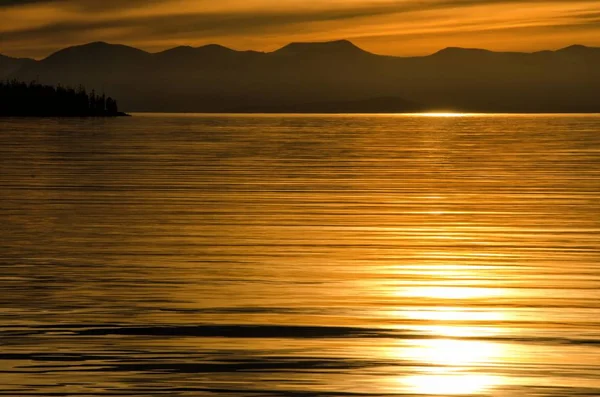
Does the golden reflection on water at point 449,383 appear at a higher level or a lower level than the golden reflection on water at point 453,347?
lower

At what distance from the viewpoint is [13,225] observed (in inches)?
1035

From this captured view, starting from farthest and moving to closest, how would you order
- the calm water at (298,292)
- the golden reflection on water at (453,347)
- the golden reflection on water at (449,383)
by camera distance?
the calm water at (298,292) < the golden reflection on water at (453,347) < the golden reflection on water at (449,383)

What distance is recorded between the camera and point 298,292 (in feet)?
56.5

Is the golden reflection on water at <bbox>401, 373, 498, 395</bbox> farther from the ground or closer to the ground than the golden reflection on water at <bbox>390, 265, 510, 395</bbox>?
closer to the ground

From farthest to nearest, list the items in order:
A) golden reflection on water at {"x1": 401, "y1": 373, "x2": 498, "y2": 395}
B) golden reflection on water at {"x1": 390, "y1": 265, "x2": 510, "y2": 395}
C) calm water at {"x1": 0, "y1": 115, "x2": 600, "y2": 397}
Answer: calm water at {"x1": 0, "y1": 115, "x2": 600, "y2": 397}, golden reflection on water at {"x1": 390, "y1": 265, "x2": 510, "y2": 395}, golden reflection on water at {"x1": 401, "y1": 373, "x2": 498, "y2": 395}

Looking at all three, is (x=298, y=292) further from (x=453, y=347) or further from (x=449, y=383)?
(x=449, y=383)

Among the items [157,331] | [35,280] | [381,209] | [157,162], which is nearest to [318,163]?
[157,162]

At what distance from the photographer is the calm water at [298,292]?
1220cm

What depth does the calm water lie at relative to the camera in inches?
480

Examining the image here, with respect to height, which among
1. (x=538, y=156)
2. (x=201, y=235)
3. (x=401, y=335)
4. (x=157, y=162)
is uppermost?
(x=538, y=156)

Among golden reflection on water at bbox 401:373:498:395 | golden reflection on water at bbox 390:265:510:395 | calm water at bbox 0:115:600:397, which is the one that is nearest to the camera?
golden reflection on water at bbox 401:373:498:395

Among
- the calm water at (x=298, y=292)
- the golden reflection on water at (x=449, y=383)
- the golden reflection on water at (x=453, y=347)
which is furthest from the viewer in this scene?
the calm water at (x=298, y=292)

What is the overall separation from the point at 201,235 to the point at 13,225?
4.43 m

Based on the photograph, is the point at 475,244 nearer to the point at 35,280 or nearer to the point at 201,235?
the point at 201,235
